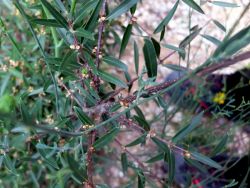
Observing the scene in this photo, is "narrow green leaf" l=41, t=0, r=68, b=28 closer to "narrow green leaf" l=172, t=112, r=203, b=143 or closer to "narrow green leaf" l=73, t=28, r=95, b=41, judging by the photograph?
"narrow green leaf" l=73, t=28, r=95, b=41

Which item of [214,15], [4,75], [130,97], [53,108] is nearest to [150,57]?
[130,97]

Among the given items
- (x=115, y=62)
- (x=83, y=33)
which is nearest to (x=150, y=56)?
(x=115, y=62)

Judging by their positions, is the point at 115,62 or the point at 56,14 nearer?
the point at 56,14

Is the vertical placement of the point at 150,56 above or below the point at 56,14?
below

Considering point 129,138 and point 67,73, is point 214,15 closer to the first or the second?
point 129,138

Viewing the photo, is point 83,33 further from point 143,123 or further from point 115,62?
point 143,123

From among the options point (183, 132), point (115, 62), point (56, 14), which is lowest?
point (183, 132)

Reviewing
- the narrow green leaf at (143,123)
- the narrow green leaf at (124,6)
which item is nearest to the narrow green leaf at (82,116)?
the narrow green leaf at (143,123)

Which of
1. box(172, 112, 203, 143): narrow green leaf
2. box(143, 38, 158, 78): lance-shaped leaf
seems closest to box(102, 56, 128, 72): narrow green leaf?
box(143, 38, 158, 78): lance-shaped leaf
